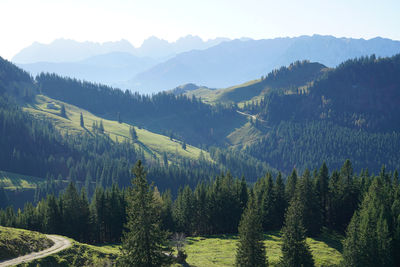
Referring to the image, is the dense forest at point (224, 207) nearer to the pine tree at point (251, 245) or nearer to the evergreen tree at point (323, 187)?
the evergreen tree at point (323, 187)

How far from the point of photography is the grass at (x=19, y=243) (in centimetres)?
5316

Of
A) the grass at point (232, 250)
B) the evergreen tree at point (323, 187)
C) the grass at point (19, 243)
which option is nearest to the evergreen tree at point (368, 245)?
Result: the grass at point (232, 250)

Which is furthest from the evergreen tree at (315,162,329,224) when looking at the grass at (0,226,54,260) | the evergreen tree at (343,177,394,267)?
the grass at (0,226,54,260)

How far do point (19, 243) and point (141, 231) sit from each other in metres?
33.5

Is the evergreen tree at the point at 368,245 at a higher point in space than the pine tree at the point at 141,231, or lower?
lower

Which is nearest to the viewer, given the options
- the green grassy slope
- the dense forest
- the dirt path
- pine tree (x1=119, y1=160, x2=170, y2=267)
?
pine tree (x1=119, y1=160, x2=170, y2=267)

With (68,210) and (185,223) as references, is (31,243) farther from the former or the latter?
(185,223)

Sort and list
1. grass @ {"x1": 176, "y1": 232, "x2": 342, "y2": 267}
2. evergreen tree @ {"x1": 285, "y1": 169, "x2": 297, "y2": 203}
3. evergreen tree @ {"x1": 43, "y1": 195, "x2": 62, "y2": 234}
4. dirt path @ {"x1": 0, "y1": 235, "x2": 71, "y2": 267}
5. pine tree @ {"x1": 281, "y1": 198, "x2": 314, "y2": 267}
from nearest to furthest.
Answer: dirt path @ {"x1": 0, "y1": 235, "x2": 71, "y2": 267}
pine tree @ {"x1": 281, "y1": 198, "x2": 314, "y2": 267}
grass @ {"x1": 176, "y1": 232, "x2": 342, "y2": 267}
evergreen tree @ {"x1": 43, "y1": 195, "x2": 62, "y2": 234}
evergreen tree @ {"x1": 285, "y1": 169, "x2": 297, "y2": 203}

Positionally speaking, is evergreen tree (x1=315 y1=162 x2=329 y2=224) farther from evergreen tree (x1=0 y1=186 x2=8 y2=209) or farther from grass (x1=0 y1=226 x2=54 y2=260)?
evergreen tree (x1=0 y1=186 x2=8 y2=209)

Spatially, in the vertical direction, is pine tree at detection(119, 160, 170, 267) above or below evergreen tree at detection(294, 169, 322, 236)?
above

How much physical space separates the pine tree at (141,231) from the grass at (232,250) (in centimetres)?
3457

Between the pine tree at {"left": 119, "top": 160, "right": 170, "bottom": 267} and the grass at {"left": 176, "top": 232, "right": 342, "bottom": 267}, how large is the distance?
34569 millimetres

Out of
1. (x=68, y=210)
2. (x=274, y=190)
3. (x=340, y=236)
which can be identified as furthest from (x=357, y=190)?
(x=68, y=210)

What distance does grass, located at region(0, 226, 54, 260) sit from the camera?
174 ft
